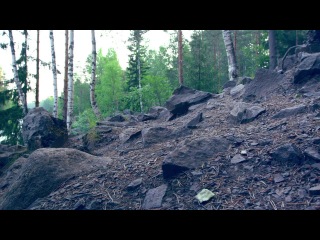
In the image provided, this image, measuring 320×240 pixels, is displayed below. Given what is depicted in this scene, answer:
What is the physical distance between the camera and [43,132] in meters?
8.98

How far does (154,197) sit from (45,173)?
226 cm

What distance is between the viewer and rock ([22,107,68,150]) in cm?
891

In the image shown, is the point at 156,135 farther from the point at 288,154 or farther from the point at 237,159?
the point at 288,154

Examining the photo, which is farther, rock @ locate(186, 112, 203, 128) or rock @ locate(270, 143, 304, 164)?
rock @ locate(186, 112, 203, 128)

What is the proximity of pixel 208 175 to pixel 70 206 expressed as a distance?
6.76ft

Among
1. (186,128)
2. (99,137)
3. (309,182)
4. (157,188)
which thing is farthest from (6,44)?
(309,182)

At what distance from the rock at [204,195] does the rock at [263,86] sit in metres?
4.28

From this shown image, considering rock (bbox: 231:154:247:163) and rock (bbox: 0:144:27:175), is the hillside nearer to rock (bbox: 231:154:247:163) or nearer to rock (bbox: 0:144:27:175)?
rock (bbox: 231:154:247:163)

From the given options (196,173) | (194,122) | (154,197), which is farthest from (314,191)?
(194,122)

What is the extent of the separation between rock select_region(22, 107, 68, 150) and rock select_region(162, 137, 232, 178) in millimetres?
5637

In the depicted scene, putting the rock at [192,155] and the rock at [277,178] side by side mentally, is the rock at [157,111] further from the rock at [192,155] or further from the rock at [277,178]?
the rock at [277,178]

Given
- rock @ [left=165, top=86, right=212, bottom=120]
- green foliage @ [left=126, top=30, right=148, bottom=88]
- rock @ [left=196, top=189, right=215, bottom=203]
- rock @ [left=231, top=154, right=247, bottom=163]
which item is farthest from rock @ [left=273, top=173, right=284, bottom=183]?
green foliage @ [left=126, top=30, right=148, bottom=88]

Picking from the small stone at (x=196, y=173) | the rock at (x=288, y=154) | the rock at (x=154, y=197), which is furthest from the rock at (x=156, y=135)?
the rock at (x=288, y=154)

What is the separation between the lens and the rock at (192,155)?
433 cm
